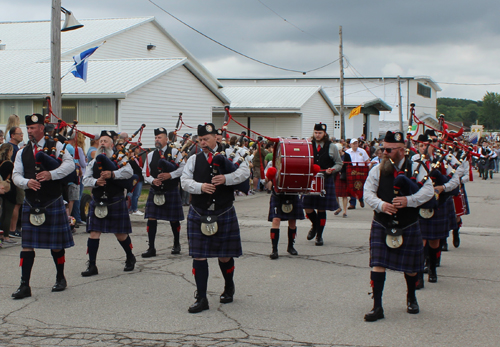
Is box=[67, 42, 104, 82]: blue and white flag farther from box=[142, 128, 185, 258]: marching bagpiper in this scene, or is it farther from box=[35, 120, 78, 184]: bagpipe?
box=[35, 120, 78, 184]: bagpipe

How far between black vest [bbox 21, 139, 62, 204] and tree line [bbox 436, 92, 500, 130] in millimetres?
110677

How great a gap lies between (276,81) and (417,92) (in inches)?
573

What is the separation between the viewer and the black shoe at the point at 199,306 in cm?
489

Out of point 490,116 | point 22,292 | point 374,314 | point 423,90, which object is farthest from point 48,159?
point 490,116

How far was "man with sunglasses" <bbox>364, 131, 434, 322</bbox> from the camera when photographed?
4.70 m

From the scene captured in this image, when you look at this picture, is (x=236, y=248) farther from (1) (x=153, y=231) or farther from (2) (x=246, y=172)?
(1) (x=153, y=231)

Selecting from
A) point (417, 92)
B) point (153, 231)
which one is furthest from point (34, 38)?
point (417, 92)

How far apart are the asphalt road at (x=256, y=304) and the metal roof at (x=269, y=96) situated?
1937cm

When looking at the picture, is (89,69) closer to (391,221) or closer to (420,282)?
(420,282)

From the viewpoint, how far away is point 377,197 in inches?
189

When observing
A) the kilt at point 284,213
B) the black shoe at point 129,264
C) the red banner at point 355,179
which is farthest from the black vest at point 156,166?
the red banner at point 355,179

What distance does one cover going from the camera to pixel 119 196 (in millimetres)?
6559

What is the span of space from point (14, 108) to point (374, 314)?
16.4 metres

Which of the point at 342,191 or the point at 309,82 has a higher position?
the point at 309,82
